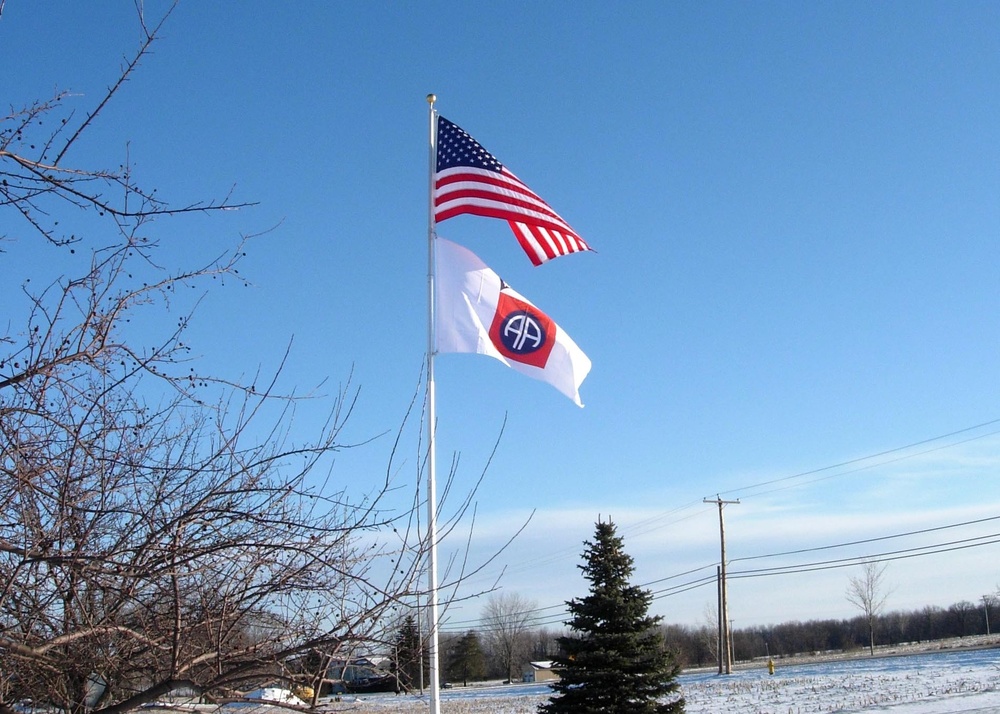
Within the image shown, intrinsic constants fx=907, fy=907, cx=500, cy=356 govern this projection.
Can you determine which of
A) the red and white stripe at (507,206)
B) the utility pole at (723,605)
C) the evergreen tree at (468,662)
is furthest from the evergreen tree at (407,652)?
the evergreen tree at (468,662)

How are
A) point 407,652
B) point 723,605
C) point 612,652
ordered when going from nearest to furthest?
1. point 407,652
2. point 612,652
3. point 723,605

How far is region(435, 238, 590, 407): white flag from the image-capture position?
9.96m

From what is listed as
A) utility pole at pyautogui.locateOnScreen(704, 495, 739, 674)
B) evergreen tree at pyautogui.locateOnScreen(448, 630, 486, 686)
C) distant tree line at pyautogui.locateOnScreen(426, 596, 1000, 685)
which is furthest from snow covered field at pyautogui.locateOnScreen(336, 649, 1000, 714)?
distant tree line at pyautogui.locateOnScreen(426, 596, 1000, 685)

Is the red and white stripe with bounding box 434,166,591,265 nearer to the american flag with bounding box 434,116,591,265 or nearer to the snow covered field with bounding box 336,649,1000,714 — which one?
the american flag with bounding box 434,116,591,265

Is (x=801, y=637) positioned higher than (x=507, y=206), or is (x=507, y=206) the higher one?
(x=507, y=206)

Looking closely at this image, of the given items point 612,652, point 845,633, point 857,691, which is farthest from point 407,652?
point 845,633

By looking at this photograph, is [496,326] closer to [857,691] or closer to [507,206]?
[507,206]

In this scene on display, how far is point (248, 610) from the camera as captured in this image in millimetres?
3920

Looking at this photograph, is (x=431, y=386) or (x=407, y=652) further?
(x=431, y=386)

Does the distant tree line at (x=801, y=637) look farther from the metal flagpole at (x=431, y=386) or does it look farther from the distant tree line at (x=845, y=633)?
the metal flagpole at (x=431, y=386)

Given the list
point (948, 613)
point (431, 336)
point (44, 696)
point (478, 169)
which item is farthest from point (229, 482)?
point (948, 613)

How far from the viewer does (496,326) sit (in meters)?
10.2

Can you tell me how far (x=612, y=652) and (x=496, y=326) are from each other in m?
9.37

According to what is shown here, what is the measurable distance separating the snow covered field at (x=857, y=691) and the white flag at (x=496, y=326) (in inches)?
376
